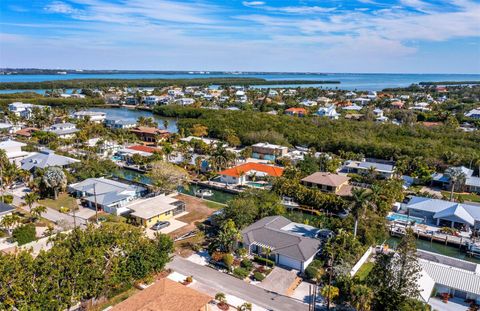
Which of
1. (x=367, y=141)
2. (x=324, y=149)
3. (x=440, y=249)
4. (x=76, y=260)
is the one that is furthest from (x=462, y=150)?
(x=76, y=260)

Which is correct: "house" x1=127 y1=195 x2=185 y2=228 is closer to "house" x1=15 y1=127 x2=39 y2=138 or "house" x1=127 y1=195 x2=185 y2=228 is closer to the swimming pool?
the swimming pool

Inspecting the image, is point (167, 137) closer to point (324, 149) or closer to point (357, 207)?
point (324, 149)

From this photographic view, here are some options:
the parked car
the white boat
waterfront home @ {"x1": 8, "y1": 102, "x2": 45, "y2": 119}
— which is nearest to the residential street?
the parked car

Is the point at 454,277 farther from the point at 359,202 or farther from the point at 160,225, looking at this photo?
the point at 160,225

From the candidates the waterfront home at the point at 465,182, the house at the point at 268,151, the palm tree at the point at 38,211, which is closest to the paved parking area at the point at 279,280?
the palm tree at the point at 38,211

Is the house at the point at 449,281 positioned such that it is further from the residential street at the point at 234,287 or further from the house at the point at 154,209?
the house at the point at 154,209

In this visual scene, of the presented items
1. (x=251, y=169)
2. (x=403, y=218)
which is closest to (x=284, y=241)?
(x=403, y=218)

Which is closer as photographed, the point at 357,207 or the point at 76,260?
the point at 76,260
